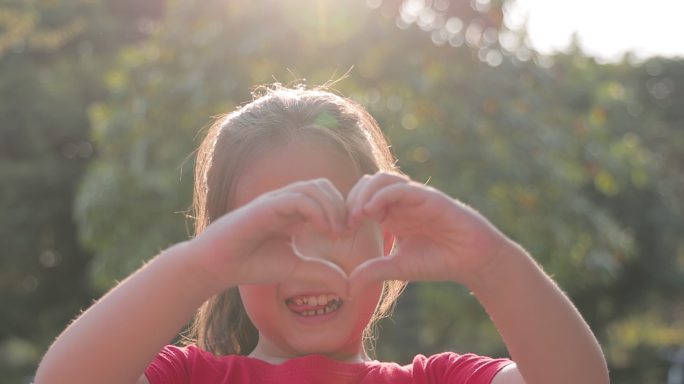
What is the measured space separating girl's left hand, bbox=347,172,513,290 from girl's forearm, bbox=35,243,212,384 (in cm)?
30

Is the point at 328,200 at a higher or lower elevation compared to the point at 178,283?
higher

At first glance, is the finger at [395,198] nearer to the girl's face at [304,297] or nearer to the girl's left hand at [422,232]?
the girl's left hand at [422,232]

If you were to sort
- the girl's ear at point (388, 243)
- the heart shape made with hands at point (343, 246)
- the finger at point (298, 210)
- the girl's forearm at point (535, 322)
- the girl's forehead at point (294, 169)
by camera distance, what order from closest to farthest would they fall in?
the finger at point (298, 210) → the girl's forearm at point (535, 322) → the heart shape made with hands at point (343, 246) → the girl's forehead at point (294, 169) → the girl's ear at point (388, 243)

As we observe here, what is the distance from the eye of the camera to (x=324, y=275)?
1739 mm

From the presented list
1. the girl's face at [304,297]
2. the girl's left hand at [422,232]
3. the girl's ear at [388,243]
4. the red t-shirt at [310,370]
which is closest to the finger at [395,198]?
the girl's left hand at [422,232]

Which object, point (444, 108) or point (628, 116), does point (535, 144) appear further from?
point (628, 116)

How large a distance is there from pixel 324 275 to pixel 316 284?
0.39 feet

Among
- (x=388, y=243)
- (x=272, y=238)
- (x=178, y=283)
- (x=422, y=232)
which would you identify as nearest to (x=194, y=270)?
(x=178, y=283)

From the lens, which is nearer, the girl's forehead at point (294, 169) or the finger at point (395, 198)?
the finger at point (395, 198)

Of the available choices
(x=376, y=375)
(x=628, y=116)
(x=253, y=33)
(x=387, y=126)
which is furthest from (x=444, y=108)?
(x=376, y=375)

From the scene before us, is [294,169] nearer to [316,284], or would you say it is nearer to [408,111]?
[316,284]

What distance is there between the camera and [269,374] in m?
2.21

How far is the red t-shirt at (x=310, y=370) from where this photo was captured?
7.06ft

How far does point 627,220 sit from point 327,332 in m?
14.3
